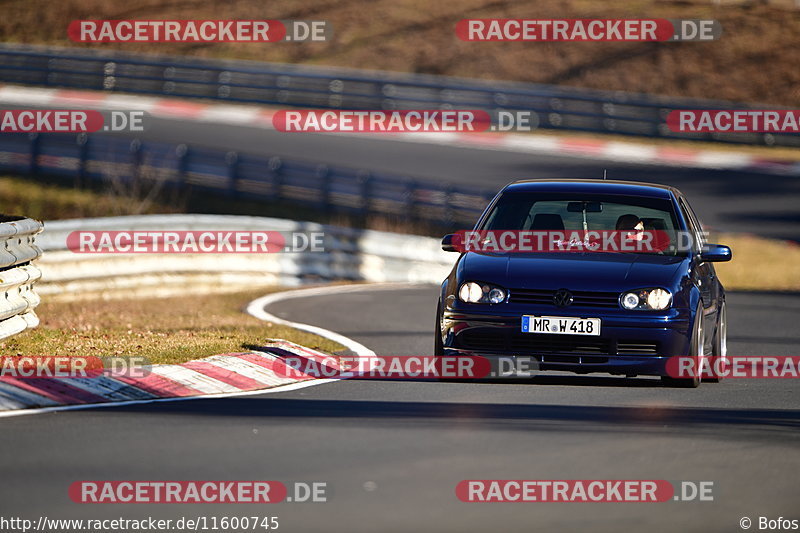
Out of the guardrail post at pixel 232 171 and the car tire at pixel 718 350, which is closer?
the car tire at pixel 718 350

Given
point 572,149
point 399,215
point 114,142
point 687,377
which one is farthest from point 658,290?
point 572,149

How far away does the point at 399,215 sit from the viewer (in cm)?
2798

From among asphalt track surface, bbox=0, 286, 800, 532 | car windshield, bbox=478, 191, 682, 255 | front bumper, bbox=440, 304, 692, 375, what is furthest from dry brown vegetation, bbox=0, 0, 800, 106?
front bumper, bbox=440, 304, 692, 375

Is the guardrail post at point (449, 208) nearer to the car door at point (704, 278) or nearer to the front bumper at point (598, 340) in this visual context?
the car door at point (704, 278)

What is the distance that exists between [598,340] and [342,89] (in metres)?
28.1

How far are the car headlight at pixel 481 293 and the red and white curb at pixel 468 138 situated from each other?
76.6ft

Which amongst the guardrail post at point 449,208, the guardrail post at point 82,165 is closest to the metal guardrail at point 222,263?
the guardrail post at point 449,208

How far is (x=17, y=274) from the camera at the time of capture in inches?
461

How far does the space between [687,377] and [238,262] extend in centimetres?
1017

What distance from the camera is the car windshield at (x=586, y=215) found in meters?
11.7

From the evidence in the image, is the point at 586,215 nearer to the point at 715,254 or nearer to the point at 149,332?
the point at 715,254

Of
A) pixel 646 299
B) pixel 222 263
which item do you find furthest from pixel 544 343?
pixel 222 263

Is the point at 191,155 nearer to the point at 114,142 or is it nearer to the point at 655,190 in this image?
the point at 114,142

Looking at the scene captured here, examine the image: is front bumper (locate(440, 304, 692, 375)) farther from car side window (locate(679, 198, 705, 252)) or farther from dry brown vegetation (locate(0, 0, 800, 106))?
dry brown vegetation (locate(0, 0, 800, 106))
